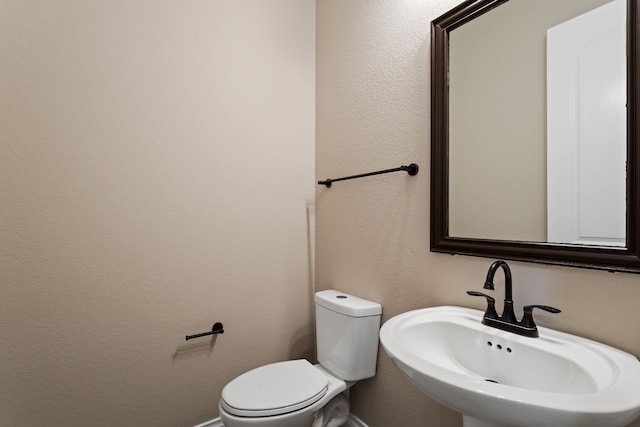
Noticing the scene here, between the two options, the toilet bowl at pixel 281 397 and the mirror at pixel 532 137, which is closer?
the mirror at pixel 532 137

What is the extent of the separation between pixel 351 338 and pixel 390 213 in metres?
0.59

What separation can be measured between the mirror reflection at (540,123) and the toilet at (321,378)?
0.60 meters

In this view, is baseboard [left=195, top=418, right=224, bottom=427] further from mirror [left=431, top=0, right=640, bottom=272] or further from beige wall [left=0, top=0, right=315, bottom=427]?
mirror [left=431, top=0, right=640, bottom=272]

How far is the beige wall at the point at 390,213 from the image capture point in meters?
0.87

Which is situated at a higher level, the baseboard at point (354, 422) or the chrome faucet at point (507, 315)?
the chrome faucet at point (507, 315)

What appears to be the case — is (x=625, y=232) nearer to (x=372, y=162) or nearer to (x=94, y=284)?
(x=372, y=162)

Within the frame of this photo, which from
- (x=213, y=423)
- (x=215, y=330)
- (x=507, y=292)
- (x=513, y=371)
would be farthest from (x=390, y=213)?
(x=213, y=423)

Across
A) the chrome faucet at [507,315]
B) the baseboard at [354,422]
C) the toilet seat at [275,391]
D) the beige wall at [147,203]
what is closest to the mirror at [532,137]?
the chrome faucet at [507,315]

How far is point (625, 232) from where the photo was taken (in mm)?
768

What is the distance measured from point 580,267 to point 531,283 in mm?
136

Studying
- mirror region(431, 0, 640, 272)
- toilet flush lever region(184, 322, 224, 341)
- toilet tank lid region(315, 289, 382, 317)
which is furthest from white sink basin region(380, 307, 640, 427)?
toilet flush lever region(184, 322, 224, 341)

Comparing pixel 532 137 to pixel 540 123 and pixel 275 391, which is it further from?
pixel 275 391

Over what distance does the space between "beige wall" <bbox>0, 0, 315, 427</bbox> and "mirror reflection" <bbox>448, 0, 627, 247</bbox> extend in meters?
0.97

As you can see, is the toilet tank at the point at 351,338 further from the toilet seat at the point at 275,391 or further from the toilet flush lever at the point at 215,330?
the toilet flush lever at the point at 215,330
